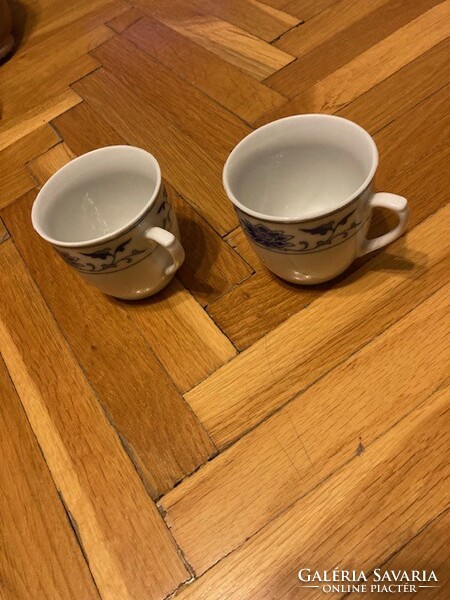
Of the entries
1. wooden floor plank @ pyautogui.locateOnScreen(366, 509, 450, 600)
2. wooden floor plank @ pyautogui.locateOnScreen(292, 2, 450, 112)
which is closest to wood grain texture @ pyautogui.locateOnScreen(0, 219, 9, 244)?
wooden floor plank @ pyautogui.locateOnScreen(292, 2, 450, 112)

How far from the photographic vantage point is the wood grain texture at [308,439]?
319mm

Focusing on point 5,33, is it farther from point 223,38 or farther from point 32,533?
point 32,533

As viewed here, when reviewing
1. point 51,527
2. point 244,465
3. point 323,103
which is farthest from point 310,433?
point 323,103

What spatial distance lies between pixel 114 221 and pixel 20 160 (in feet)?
0.68

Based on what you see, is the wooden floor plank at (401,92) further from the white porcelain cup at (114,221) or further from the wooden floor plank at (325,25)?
the white porcelain cup at (114,221)

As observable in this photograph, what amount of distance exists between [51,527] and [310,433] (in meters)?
0.19

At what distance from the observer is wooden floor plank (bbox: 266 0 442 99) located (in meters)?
0.52

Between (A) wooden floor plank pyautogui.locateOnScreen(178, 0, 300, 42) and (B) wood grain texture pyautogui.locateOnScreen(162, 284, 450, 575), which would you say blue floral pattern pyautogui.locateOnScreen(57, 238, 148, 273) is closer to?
(B) wood grain texture pyautogui.locateOnScreen(162, 284, 450, 575)

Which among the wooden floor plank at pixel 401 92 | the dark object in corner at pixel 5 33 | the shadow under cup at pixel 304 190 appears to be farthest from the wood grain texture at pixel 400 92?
the dark object in corner at pixel 5 33

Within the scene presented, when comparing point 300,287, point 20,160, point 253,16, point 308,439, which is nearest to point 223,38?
point 253,16

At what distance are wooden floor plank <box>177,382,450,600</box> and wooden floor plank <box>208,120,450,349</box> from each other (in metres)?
0.12

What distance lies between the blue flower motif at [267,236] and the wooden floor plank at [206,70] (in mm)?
234

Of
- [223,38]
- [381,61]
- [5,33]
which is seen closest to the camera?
[381,61]

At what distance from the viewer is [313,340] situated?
37 cm
